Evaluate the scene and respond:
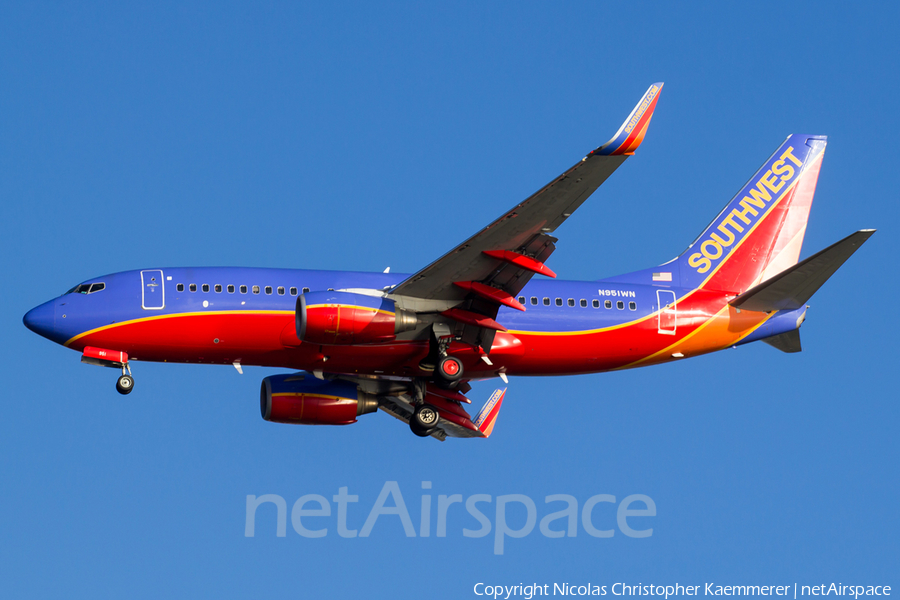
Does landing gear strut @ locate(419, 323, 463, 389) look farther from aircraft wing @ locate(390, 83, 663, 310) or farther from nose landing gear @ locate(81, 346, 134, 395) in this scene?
nose landing gear @ locate(81, 346, 134, 395)

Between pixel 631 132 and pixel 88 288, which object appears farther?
pixel 88 288

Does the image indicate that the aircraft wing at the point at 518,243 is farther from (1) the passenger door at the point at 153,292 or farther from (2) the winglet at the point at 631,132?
(1) the passenger door at the point at 153,292

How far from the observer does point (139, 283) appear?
40.9 m

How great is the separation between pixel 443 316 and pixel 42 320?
13.3m

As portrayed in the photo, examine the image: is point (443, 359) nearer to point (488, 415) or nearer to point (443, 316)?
point (443, 316)

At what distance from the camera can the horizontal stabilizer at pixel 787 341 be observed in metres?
44.5

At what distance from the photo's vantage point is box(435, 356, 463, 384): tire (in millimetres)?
40531

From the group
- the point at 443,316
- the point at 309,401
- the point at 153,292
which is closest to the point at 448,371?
the point at 443,316

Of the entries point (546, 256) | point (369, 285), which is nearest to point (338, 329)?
point (369, 285)

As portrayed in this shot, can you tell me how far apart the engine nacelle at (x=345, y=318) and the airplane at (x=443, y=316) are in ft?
0.15

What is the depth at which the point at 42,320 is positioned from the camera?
40750mm

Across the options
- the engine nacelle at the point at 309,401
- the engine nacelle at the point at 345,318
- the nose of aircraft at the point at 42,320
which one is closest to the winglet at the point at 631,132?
the engine nacelle at the point at 345,318

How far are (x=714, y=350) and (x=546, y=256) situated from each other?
947 centimetres

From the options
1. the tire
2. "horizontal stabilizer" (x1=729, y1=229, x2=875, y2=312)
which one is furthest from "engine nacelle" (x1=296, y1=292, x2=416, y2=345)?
"horizontal stabilizer" (x1=729, y1=229, x2=875, y2=312)
